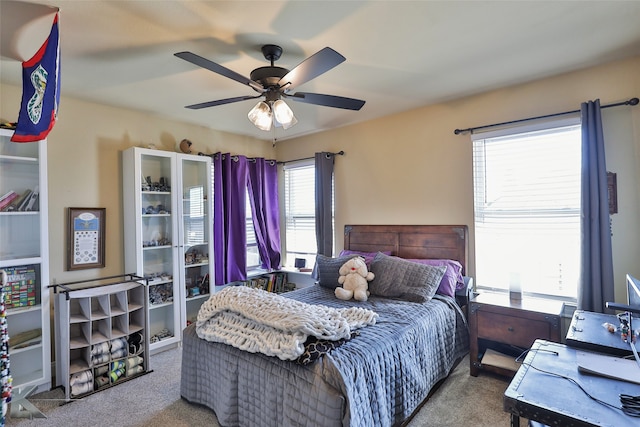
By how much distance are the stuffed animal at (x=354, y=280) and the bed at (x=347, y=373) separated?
0.10 metres

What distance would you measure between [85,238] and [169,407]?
5.85 ft

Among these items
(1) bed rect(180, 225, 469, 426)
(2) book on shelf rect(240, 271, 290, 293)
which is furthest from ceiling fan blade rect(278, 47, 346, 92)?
(2) book on shelf rect(240, 271, 290, 293)

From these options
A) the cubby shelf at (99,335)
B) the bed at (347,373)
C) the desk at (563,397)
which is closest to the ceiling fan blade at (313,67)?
the bed at (347,373)

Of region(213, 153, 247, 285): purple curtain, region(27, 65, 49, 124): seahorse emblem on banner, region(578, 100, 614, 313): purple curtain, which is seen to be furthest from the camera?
region(213, 153, 247, 285): purple curtain

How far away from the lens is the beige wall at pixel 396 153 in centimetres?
237

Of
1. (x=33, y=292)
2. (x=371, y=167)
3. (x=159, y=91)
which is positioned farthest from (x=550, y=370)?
(x=33, y=292)

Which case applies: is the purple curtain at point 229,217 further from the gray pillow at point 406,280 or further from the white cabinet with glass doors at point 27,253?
the gray pillow at point 406,280

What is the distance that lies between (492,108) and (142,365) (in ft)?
13.3

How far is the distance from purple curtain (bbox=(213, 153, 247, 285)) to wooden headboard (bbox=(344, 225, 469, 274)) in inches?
54.8

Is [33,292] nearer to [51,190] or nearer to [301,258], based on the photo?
[51,190]

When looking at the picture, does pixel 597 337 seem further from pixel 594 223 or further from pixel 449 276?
pixel 449 276

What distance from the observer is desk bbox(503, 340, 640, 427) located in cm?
102

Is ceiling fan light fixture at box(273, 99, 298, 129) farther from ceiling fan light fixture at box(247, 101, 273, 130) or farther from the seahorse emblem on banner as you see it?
the seahorse emblem on banner

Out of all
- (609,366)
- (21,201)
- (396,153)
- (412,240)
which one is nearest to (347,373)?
(609,366)
